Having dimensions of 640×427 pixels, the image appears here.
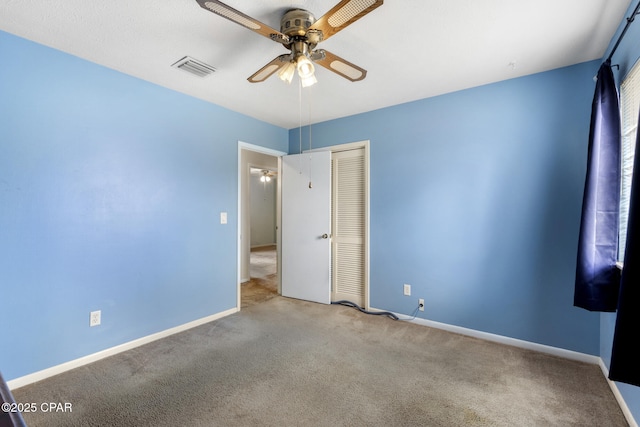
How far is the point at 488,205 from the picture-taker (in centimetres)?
282

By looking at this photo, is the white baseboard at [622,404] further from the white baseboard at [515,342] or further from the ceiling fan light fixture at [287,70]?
the ceiling fan light fixture at [287,70]

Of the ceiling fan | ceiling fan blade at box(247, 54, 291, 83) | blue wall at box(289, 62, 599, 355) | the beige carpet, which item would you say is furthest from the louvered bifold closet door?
ceiling fan blade at box(247, 54, 291, 83)

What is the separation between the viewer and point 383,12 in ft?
5.89

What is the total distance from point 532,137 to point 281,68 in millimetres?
2349

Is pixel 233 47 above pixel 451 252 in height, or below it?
above

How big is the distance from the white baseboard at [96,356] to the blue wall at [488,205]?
86.7 inches

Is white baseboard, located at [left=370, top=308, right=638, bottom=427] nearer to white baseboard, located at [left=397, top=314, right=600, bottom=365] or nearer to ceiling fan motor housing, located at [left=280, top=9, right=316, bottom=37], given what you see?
white baseboard, located at [left=397, top=314, right=600, bottom=365]

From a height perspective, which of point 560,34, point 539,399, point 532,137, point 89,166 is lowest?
point 539,399

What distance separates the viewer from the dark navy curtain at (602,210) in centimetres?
186

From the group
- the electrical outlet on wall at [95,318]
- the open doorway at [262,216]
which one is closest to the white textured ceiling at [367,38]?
the electrical outlet on wall at [95,318]

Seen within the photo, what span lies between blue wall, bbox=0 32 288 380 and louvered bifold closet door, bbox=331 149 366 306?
1506 millimetres

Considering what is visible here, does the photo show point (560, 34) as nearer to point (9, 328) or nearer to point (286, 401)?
point (286, 401)

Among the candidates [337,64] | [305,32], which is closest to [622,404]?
[337,64]

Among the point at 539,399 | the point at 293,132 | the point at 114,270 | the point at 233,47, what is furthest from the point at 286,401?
the point at 293,132
